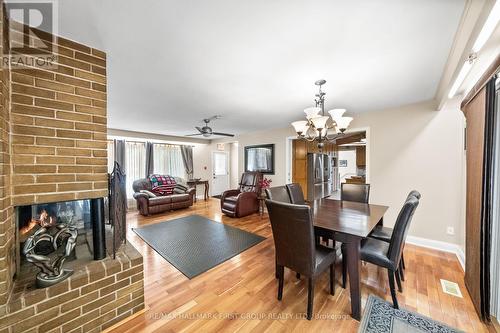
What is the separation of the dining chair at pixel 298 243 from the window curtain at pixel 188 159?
566 cm

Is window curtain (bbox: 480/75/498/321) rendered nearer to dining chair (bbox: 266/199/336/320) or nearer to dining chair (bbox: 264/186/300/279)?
dining chair (bbox: 266/199/336/320)

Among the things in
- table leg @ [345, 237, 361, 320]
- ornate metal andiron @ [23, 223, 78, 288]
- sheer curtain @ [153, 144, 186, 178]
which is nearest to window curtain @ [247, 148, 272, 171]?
sheer curtain @ [153, 144, 186, 178]

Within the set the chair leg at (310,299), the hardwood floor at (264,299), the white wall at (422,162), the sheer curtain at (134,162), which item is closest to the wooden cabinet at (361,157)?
the white wall at (422,162)

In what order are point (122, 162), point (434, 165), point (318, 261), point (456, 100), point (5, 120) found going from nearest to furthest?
point (5, 120)
point (318, 261)
point (456, 100)
point (434, 165)
point (122, 162)

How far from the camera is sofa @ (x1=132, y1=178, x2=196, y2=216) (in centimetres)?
468

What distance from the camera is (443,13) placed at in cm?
123

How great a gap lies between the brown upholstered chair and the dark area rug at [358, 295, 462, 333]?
10.2 ft

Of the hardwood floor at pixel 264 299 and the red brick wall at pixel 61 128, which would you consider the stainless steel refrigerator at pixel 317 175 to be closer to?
the hardwood floor at pixel 264 299

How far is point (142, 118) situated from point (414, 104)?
16.6 ft

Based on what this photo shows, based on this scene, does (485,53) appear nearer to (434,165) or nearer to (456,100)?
(456,100)

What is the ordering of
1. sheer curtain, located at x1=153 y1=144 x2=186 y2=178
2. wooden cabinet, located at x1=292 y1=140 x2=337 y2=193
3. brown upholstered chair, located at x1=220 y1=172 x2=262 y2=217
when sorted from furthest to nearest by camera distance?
sheer curtain, located at x1=153 y1=144 x2=186 y2=178 → wooden cabinet, located at x1=292 y1=140 x2=337 y2=193 → brown upholstered chair, located at x1=220 y1=172 x2=262 y2=217

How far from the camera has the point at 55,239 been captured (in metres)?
1.42

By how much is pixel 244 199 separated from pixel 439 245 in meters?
3.53

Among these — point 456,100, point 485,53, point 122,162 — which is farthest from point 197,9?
point 122,162
